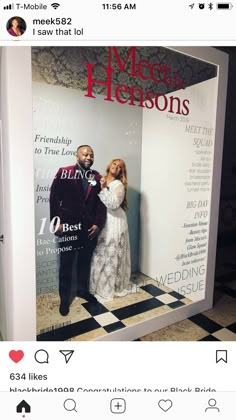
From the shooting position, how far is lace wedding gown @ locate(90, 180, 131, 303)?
5.33ft

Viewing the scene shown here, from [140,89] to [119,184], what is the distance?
579 mm

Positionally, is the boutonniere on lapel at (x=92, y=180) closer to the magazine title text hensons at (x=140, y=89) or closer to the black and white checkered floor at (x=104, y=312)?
the magazine title text hensons at (x=140, y=89)

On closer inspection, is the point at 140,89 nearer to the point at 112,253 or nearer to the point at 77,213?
the point at 77,213

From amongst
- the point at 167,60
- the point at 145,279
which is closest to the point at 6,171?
the point at 167,60

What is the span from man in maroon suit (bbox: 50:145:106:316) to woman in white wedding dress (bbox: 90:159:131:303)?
0.17ft

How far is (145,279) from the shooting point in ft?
6.08

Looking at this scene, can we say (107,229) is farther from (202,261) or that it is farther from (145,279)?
(202,261)
